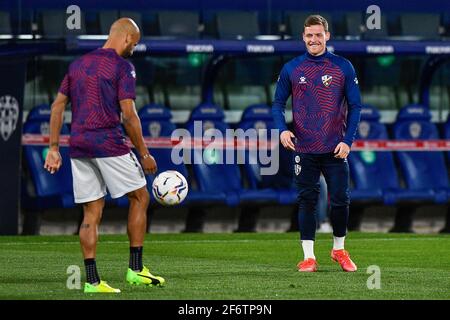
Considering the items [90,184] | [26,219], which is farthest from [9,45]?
[90,184]

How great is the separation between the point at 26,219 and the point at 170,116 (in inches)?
98.5

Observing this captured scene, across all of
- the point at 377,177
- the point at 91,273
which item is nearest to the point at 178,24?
the point at 377,177

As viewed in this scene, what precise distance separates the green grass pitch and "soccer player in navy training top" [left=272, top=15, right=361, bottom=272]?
506 mm

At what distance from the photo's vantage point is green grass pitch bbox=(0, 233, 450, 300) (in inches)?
427

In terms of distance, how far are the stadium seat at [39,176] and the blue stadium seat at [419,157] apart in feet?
16.6

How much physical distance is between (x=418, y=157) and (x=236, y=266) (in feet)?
28.8

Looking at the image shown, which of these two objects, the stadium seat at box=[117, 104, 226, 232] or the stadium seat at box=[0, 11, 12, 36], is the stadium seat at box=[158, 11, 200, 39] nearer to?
the stadium seat at box=[117, 104, 226, 232]

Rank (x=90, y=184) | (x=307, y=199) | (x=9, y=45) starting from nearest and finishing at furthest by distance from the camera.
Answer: (x=90, y=184)
(x=307, y=199)
(x=9, y=45)

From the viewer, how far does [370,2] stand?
21672mm

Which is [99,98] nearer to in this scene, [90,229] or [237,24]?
[90,229]

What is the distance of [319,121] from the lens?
13.1 meters

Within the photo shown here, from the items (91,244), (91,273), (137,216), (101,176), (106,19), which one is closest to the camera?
(91,273)

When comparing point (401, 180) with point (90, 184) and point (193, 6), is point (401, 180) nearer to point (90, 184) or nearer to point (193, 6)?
point (193, 6)

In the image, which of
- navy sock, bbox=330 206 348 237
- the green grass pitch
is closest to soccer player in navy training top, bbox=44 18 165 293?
the green grass pitch
